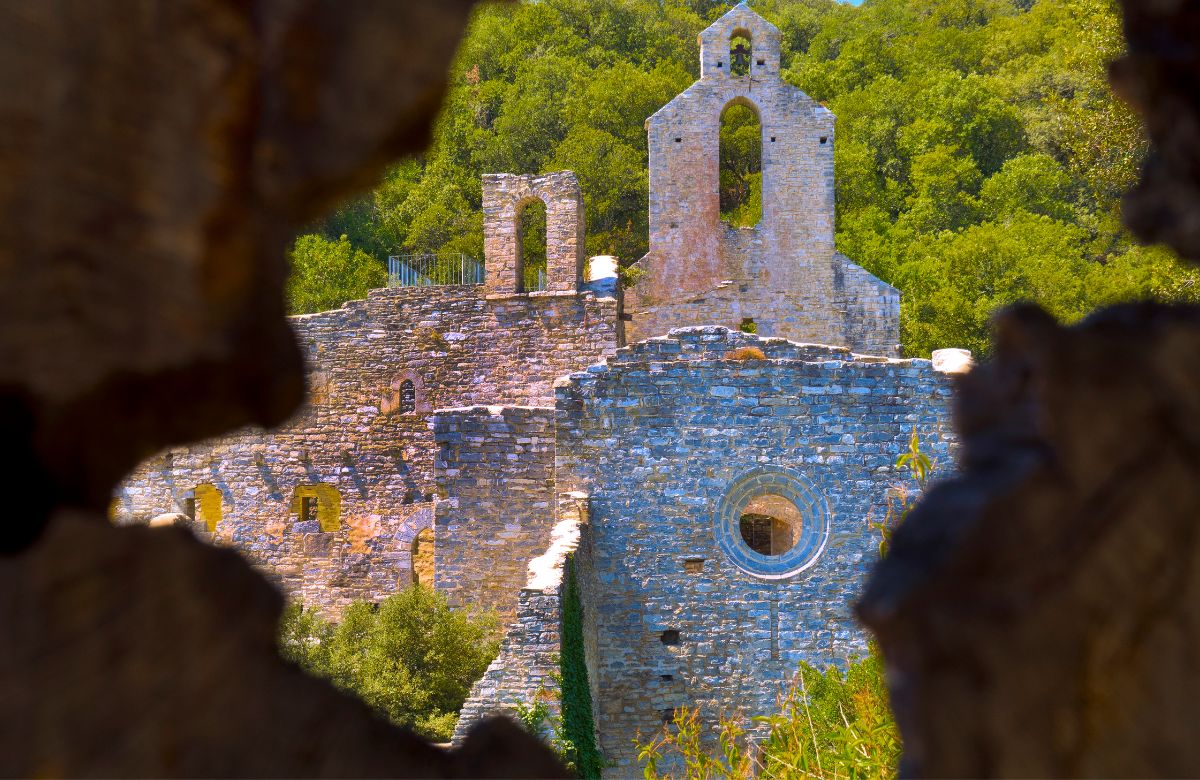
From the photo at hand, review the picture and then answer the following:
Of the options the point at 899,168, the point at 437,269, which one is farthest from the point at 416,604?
the point at 899,168

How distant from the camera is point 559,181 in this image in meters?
18.8

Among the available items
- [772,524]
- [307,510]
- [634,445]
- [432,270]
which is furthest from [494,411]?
[432,270]

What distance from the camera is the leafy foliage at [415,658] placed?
38.4ft

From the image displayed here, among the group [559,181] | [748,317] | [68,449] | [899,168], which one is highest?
[899,168]

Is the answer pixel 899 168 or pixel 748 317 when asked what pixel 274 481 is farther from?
pixel 899 168

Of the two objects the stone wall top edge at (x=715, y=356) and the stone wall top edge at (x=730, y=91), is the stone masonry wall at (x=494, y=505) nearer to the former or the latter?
the stone wall top edge at (x=715, y=356)

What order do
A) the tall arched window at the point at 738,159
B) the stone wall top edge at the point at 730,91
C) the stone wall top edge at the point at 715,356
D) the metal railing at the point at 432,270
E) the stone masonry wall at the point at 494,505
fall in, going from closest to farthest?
the stone wall top edge at the point at 715,356, the stone masonry wall at the point at 494,505, the stone wall top edge at the point at 730,91, the metal railing at the point at 432,270, the tall arched window at the point at 738,159

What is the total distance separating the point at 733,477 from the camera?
12461 millimetres

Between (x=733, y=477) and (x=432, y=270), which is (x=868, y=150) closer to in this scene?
(x=432, y=270)

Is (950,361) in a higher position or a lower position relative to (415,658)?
higher

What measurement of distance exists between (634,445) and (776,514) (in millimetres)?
1501

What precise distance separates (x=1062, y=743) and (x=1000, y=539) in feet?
0.97

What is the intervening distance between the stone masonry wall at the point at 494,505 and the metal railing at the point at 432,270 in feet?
26.6

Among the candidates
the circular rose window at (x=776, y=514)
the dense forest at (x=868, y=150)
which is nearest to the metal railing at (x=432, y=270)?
the dense forest at (x=868, y=150)
